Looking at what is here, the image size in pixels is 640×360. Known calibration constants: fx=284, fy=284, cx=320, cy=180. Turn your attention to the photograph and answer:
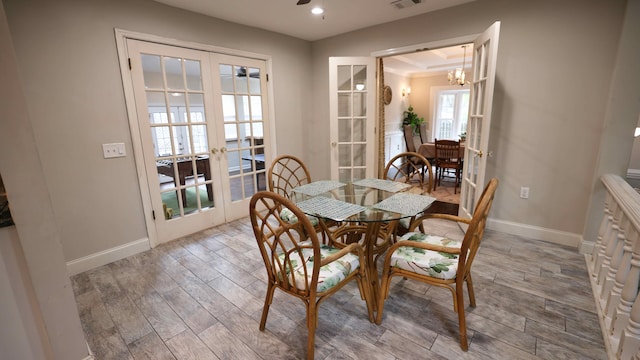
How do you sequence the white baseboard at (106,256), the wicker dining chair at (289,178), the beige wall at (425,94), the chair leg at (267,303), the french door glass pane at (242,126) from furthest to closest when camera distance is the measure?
1. the beige wall at (425,94)
2. the french door glass pane at (242,126)
3. the white baseboard at (106,256)
4. the wicker dining chair at (289,178)
5. the chair leg at (267,303)

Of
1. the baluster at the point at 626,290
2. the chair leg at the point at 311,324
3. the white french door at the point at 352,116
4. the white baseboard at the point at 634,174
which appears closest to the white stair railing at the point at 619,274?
the baluster at the point at 626,290

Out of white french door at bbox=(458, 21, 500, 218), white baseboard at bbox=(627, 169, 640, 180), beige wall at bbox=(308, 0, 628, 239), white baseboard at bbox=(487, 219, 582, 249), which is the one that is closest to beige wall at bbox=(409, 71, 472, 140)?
white baseboard at bbox=(627, 169, 640, 180)

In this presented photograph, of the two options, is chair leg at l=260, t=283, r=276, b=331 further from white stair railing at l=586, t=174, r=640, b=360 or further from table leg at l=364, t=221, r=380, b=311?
white stair railing at l=586, t=174, r=640, b=360

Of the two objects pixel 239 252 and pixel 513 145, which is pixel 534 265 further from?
pixel 239 252

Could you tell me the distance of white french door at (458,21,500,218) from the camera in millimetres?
2496

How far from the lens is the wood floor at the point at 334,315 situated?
1590mm

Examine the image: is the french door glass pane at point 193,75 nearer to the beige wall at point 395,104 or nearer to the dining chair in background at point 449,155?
A: the dining chair in background at point 449,155

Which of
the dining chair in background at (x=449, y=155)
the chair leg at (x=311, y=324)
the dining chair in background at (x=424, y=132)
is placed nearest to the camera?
the chair leg at (x=311, y=324)

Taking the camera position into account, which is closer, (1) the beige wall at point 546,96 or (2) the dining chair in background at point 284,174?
(1) the beige wall at point 546,96

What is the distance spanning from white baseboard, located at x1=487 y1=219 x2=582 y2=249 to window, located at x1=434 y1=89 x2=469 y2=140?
511cm

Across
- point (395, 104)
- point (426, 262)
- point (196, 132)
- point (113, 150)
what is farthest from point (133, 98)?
point (395, 104)

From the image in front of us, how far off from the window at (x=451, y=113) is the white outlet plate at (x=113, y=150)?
288 inches

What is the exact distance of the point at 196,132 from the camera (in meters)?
3.10

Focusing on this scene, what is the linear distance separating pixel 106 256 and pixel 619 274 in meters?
3.73
